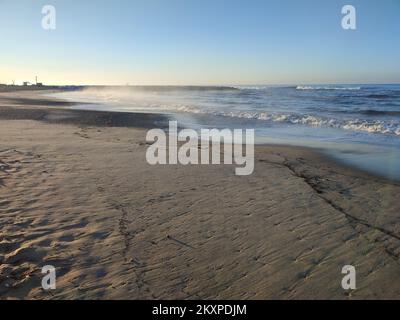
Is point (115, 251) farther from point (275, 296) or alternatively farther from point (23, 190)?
point (23, 190)

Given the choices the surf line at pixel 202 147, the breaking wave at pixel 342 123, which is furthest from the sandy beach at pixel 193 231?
the breaking wave at pixel 342 123

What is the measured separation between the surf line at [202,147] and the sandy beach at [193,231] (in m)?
0.56

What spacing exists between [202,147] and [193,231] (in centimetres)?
594

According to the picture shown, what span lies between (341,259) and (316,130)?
474 inches

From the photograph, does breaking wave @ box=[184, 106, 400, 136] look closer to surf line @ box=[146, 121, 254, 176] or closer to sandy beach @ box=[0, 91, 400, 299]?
surf line @ box=[146, 121, 254, 176]

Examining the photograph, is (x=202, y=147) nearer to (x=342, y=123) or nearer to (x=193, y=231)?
(x=193, y=231)

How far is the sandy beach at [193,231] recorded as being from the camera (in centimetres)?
356

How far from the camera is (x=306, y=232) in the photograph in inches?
187

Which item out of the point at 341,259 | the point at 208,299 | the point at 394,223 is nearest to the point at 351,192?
the point at 394,223

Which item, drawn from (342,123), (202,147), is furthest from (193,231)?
(342,123)

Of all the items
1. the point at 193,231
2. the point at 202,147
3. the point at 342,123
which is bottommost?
the point at 193,231

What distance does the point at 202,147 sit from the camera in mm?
10531

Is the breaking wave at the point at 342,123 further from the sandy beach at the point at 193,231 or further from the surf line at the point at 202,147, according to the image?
the sandy beach at the point at 193,231

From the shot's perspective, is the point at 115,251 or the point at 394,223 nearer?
the point at 115,251
